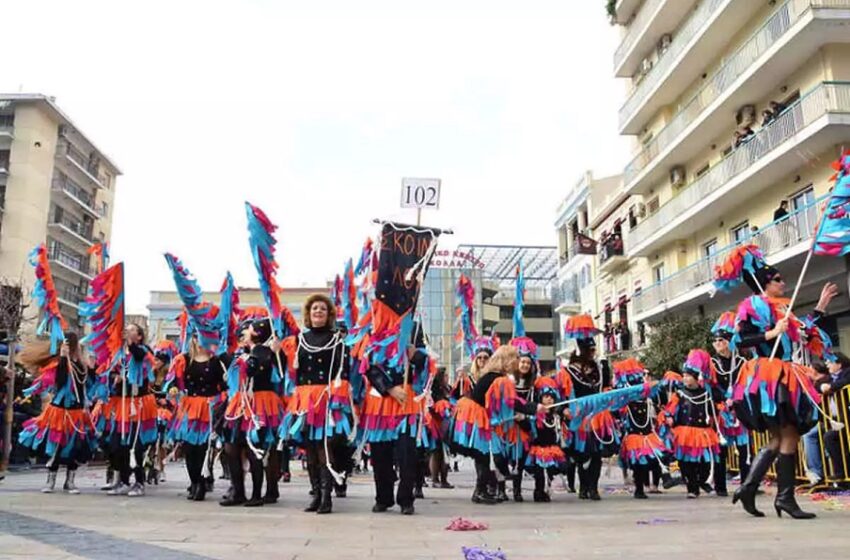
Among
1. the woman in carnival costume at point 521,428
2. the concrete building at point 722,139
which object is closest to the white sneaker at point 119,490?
the woman in carnival costume at point 521,428

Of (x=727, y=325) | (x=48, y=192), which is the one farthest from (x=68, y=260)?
(x=727, y=325)

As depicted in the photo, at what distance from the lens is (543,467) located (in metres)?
8.16

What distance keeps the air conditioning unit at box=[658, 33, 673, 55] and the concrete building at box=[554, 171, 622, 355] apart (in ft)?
25.5

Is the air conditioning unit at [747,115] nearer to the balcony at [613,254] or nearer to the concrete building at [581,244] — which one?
the balcony at [613,254]

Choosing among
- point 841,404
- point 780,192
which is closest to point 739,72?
point 780,192

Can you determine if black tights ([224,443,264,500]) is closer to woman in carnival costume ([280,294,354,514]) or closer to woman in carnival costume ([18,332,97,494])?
woman in carnival costume ([280,294,354,514])

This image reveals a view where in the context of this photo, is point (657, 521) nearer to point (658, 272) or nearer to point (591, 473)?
point (591, 473)

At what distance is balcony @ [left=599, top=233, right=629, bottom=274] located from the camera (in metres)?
31.6

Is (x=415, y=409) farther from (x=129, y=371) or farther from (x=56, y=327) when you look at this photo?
(x=56, y=327)

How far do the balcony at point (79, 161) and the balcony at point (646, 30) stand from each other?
140ft

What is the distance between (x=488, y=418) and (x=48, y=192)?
52.7m

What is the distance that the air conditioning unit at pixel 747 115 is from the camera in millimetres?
21922

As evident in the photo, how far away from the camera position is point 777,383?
582cm

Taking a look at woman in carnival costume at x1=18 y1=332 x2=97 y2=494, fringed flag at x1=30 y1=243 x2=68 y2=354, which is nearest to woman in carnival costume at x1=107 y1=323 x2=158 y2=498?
woman in carnival costume at x1=18 y1=332 x2=97 y2=494
